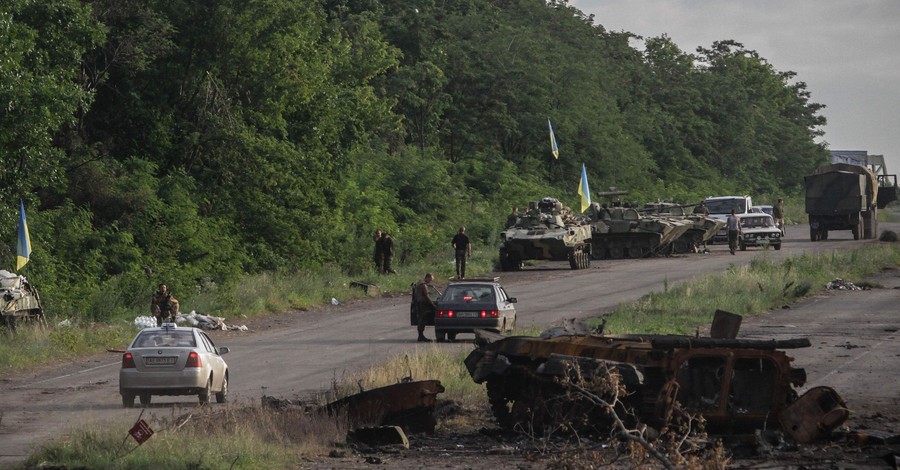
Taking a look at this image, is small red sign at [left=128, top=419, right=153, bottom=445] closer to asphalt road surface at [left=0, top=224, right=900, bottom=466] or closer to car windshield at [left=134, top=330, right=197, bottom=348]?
asphalt road surface at [left=0, top=224, right=900, bottom=466]

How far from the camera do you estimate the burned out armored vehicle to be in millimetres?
55812

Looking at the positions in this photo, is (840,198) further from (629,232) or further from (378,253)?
(378,253)

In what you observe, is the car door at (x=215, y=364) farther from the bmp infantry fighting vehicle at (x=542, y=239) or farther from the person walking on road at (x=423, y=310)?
the bmp infantry fighting vehicle at (x=542, y=239)

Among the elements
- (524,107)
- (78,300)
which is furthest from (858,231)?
(78,300)

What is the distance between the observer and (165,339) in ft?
66.4

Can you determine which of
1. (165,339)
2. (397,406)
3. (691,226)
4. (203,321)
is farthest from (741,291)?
(397,406)

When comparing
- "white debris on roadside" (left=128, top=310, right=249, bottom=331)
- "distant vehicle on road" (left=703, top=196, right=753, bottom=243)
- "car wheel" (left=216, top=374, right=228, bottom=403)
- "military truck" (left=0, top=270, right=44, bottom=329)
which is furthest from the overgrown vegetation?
"military truck" (left=0, top=270, right=44, bottom=329)

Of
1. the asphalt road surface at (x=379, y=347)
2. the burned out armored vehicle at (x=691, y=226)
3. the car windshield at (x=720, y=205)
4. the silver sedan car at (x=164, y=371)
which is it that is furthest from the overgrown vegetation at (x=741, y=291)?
the car windshield at (x=720, y=205)

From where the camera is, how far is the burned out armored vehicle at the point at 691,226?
183 ft

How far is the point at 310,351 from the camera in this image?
26953mm

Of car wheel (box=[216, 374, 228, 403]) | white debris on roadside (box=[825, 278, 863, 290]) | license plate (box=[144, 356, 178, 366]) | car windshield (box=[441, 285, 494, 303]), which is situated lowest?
car wheel (box=[216, 374, 228, 403])

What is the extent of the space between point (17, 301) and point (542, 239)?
2224 centimetres

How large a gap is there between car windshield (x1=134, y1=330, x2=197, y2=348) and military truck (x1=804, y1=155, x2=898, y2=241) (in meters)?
44.3

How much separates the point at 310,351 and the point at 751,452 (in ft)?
44.1
